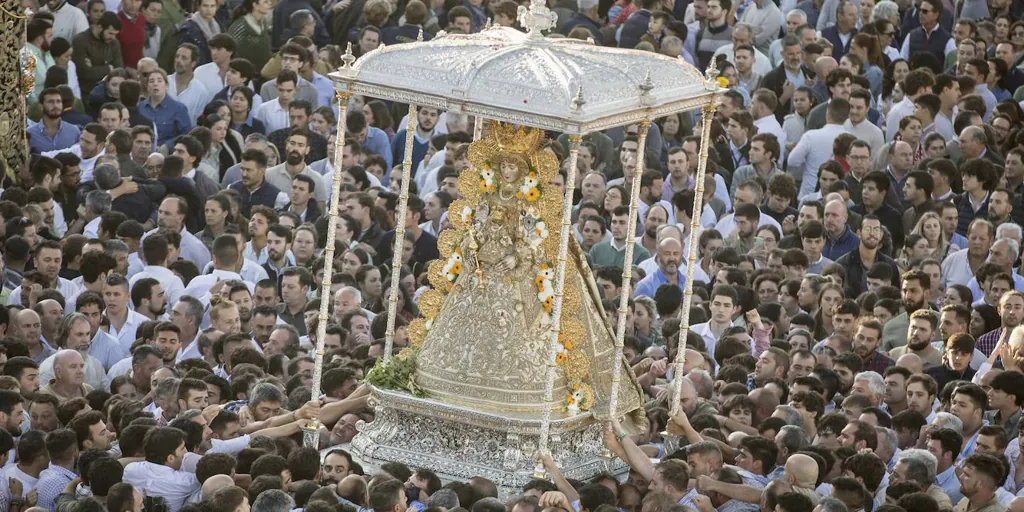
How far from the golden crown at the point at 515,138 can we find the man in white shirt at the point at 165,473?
9.63 ft

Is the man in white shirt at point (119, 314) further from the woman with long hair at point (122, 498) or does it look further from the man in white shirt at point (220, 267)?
the woman with long hair at point (122, 498)

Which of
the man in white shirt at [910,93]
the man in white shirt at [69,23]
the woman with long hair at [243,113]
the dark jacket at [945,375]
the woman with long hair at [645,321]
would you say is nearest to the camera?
the dark jacket at [945,375]

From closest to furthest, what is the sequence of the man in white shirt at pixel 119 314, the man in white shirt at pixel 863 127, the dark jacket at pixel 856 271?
the man in white shirt at pixel 119 314
the dark jacket at pixel 856 271
the man in white shirt at pixel 863 127

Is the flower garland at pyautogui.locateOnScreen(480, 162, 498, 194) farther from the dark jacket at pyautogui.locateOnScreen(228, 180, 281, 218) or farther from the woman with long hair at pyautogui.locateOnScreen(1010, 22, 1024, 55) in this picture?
the woman with long hair at pyautogui.locateOnScreen(1010, 22, 1024, 55)

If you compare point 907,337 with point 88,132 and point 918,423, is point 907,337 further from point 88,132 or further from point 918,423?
point 88,132

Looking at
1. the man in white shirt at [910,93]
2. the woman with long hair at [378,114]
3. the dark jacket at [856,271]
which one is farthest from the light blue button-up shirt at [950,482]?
the woman with long hair at [378,114]

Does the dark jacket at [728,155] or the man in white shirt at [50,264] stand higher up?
the dark jacket at [728,155]

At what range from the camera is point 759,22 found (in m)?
24.8

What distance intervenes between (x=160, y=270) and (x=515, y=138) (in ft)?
15.0

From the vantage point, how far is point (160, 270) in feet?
55.8

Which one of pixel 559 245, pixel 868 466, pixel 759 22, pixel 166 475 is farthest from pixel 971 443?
pixel 759 22

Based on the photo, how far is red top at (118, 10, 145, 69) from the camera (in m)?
23.0

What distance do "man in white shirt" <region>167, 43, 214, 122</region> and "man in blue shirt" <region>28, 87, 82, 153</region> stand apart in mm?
1633

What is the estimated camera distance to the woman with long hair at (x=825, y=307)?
16.7 metres
